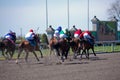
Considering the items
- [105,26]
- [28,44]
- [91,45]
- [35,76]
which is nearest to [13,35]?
[28,44]

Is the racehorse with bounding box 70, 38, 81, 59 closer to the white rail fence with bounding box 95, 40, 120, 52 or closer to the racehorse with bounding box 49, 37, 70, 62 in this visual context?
Answer: the racehorse with bounding box 49, 37, 70, 62

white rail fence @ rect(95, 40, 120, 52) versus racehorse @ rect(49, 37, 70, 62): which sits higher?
racehorse @ rect(49, 37, 70, 62)

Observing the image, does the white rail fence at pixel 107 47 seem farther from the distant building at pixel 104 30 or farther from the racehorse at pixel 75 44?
the distant building at pixel 104 30

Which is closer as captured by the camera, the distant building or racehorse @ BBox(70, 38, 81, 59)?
racehorse @ BBox(70, 38, 81, 59)

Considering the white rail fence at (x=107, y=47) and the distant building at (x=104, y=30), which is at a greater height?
the distant building at (x=104, y=30)

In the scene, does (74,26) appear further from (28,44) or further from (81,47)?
(28,44)

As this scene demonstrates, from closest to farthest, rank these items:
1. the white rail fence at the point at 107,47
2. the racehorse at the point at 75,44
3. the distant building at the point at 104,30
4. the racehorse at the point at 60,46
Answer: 1. the racehorse at the point at 60,46
2. the racehorse at the point at 75,44
3. the white rail fence at the point at 107,47
4. the distant building at the point at 104,30

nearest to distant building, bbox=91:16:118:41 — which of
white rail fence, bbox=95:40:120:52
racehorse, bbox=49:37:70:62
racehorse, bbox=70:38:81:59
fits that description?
white rail fence, bbox=95:40:120:52

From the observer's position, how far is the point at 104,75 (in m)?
16.0

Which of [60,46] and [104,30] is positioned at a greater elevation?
[104,30]

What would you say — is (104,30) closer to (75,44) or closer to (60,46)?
(75,44)

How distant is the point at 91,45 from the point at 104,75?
12.1 m

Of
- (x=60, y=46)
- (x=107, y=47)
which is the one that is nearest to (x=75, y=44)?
(x=60, y=46)

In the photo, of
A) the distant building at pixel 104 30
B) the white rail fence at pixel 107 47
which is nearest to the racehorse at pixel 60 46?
the white rail fence at pixel 107 47
